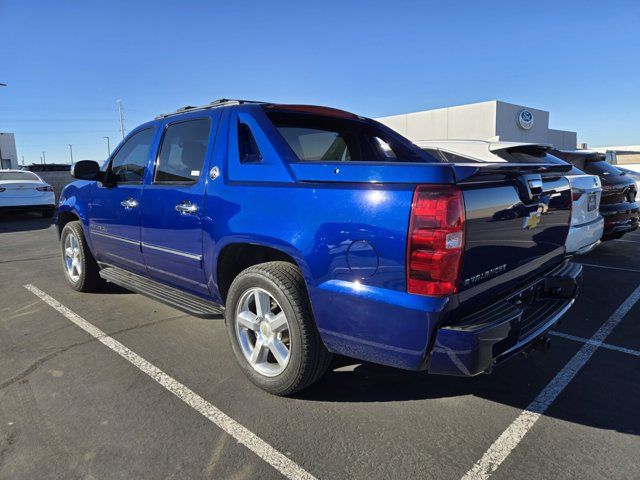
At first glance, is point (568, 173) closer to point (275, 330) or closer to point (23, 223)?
point (275, 330)

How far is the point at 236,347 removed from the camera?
312cm

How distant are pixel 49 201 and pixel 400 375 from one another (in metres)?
12.7

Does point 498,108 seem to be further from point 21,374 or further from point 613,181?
point 21,374

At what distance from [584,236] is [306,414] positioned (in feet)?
12.3

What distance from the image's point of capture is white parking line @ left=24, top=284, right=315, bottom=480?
7.40 ft

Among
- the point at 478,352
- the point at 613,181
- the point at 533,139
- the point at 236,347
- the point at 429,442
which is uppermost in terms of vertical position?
the point at 533,139

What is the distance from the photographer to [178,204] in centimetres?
337

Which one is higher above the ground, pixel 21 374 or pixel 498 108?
pixel 498 108

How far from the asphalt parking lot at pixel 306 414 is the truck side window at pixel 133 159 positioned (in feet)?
4.54

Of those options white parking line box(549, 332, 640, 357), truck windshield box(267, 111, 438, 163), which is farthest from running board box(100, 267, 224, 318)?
white parking line box(549, 332, 640, 357)

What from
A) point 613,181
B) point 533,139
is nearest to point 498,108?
point 533,139

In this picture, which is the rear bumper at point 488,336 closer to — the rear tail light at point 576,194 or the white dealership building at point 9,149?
the rear tail light at point 576,194

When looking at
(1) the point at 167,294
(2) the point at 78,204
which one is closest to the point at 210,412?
(1) the point at 167,294

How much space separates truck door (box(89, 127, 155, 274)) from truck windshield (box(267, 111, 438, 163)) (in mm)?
1387
